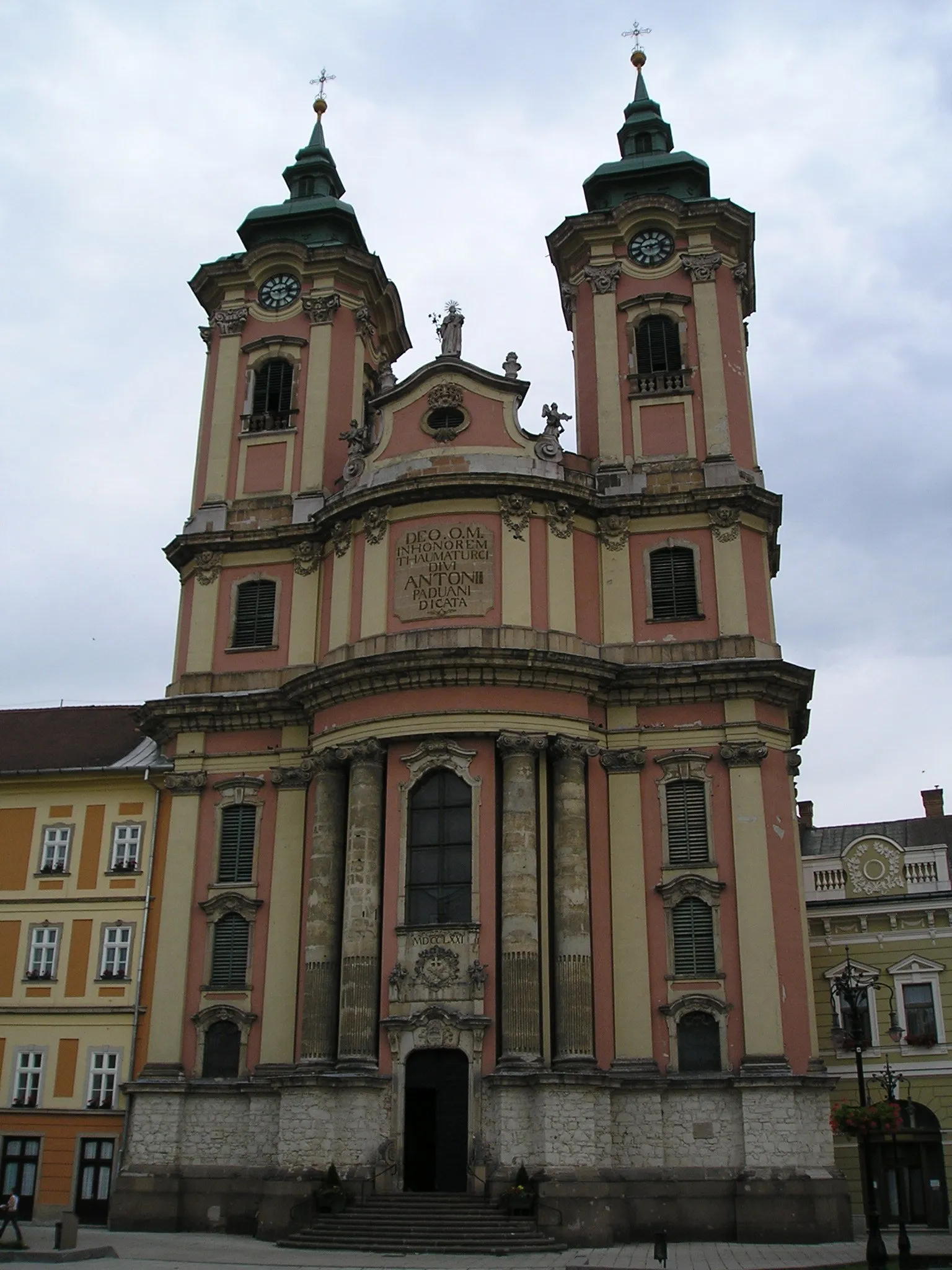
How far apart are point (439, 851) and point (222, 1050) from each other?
272 inches

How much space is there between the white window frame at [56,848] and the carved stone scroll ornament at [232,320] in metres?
14.2

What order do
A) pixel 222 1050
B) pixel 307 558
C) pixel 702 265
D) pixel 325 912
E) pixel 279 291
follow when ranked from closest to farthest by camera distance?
pixel 325 912 < pixel 222 1050 < pixel 307 558 < pixel 702 265 < pixel 279 291

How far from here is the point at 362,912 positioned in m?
28.2

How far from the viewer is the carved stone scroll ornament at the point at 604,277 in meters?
35.4

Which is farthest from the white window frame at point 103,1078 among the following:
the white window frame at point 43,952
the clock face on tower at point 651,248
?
the clock face on tower at point 651,248

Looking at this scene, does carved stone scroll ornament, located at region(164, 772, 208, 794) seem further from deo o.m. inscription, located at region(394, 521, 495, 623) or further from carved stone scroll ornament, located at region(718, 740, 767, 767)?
carved stone scroll ornament, located at region(718, 740, 767, 767)

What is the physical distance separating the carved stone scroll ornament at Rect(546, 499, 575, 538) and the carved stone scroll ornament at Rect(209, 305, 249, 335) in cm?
1164

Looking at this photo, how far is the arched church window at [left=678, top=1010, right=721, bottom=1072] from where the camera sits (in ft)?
90.9

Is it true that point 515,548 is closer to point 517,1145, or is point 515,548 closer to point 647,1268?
point 517,1145

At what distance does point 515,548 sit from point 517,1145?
12739 millimetres

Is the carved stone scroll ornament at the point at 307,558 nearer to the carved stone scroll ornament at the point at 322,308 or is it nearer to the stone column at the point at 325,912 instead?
the stone column at the point at 325,912

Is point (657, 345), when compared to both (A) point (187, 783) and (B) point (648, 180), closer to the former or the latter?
(B) point (648, 180)

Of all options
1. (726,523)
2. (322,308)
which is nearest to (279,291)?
(322,308)

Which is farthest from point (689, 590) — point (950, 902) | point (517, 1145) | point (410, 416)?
point (517, 1145)
